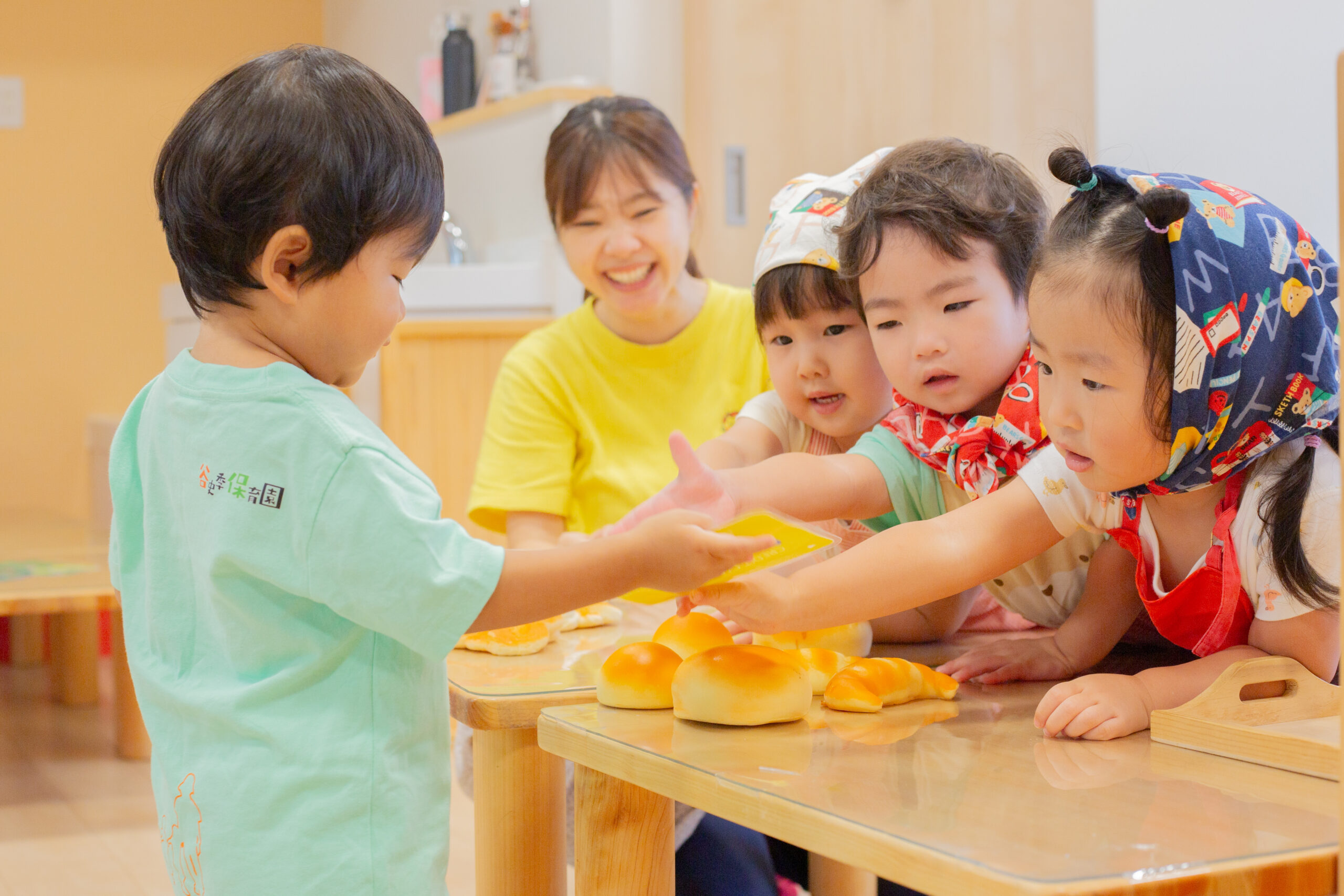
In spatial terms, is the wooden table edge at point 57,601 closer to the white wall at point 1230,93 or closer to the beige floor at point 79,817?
the beige floor at point 79,817

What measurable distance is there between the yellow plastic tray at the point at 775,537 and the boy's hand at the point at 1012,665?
0.20 m

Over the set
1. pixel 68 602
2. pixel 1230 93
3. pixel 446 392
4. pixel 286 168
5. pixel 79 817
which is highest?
pixel 1230 93

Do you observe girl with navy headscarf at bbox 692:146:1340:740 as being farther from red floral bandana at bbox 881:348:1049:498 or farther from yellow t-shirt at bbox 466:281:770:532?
yellow t-shirt at bbox 466:281:770:532

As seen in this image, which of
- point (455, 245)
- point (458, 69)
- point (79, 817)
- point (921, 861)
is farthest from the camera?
point (458, 69)

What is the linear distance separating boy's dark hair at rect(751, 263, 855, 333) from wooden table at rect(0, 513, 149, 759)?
1.29 m

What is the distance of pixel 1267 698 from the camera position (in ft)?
2.54

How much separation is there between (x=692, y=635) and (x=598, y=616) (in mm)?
206

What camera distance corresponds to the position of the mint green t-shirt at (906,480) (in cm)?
108

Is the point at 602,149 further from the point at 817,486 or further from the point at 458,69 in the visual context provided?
the point at 458,69

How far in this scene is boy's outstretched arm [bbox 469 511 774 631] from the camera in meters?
0.73

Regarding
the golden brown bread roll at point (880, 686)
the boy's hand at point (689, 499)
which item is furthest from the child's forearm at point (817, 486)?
the golden brown bread roll at point (880, 686)

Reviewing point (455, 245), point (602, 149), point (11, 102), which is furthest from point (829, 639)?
point (11, 102)

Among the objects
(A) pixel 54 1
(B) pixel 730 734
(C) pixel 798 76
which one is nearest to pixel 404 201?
(B) pixel 730 734

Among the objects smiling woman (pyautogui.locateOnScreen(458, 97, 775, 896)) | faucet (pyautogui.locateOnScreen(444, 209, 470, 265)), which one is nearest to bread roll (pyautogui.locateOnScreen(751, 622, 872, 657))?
smiling woman (pyautogui.locateOnScreen(458, 97, 775, 896))
